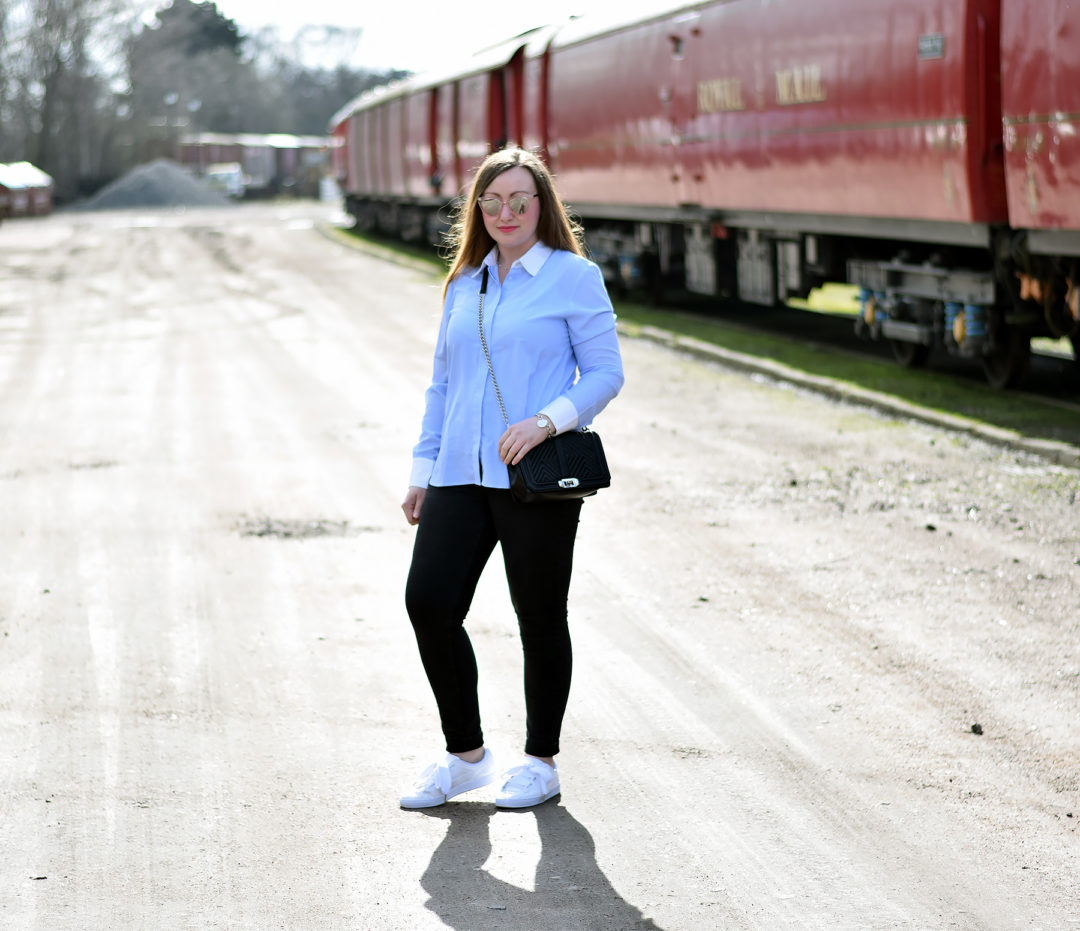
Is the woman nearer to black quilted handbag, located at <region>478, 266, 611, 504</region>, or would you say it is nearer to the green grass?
black quilted handbag, located at <region>478, 266, 611, 504</region>

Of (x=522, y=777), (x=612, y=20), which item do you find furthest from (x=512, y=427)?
(x=612, y=20)

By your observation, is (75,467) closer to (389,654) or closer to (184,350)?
(389,654)

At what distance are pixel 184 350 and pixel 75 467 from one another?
703cm

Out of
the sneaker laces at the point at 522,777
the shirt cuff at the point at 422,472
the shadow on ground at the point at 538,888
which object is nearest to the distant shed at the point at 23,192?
the shirt cuff at the point at 422,472

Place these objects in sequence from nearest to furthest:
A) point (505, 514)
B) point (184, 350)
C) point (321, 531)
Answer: point (505, 514)
point (321, 531)
point (184, 350)

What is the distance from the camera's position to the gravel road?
160 inches

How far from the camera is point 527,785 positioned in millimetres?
4582

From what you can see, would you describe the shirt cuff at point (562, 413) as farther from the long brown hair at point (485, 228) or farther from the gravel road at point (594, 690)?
the gravel road at point (594, 690)

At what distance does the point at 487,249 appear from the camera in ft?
15.1

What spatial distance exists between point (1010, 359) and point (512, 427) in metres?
8.97

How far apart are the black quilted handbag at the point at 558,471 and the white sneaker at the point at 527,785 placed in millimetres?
810

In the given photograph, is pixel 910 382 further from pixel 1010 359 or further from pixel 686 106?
pixel 686 106

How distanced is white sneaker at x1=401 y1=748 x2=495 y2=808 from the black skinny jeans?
52 millimetres

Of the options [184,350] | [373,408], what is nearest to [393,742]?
[373,408]
